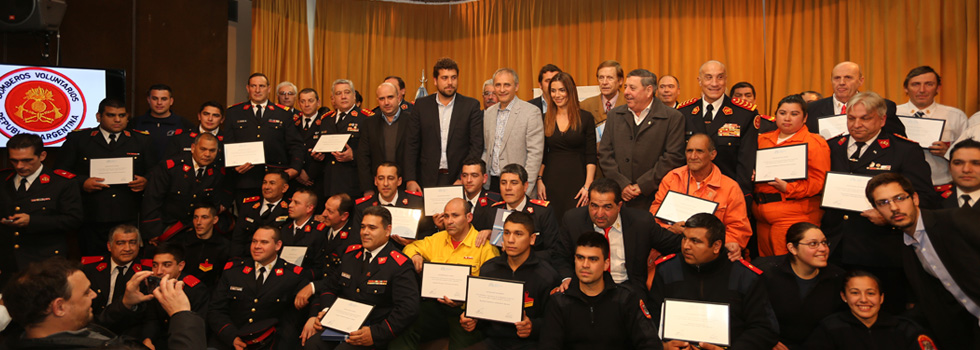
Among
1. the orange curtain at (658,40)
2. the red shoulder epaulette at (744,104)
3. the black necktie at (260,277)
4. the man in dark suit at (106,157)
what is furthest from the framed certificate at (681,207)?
the man in dark suit at (106,157)

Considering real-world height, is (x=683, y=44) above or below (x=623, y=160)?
above

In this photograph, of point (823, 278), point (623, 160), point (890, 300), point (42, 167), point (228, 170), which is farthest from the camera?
point (228, 170)

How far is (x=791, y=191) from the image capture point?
4953mm

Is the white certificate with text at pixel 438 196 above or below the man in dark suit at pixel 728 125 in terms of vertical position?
below

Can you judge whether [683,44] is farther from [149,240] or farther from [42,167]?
[42,167]

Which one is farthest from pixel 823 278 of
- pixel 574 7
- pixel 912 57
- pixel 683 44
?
pixel 574 7

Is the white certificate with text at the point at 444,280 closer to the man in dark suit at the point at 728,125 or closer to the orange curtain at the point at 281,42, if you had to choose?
the man in dark suit at the point at 728,125

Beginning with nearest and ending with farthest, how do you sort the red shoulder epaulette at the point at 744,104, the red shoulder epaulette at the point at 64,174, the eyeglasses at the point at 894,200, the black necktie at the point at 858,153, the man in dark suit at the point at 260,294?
1. the eyeglasses at the point at 894,200
2. the black necktie at the point at 858,153
3. the man in dark suit at the point at 260,294
4. the red shoulder epaulette at the point at 744,104
5. the red shoulder epaulette at the point at 64,174

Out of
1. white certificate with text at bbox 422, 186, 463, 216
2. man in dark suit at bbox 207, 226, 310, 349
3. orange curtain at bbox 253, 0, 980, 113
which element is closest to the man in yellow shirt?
white certificate with text at bbox 422, 186, 463, 216

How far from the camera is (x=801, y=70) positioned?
26.9ft

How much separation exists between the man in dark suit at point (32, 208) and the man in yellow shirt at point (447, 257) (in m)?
3.17

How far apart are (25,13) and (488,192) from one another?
5.32 meters

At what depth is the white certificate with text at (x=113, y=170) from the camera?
6.15 metres

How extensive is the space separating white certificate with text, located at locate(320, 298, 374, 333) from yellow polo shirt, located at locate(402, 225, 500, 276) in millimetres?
605
